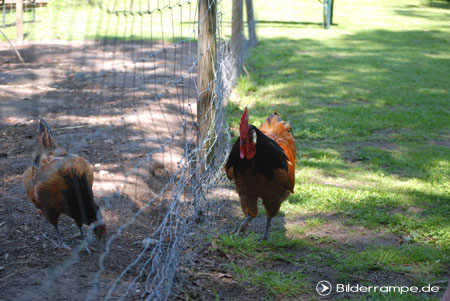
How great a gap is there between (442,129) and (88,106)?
17.3 feet

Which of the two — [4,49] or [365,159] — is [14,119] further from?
[4,49]

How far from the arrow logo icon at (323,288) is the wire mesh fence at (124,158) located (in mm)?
995

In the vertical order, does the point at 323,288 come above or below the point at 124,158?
below

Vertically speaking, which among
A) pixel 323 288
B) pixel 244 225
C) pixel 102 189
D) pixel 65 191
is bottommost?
pixel 323 288

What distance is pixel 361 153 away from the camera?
19.1 ft

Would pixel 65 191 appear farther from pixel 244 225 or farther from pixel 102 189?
pixel 244 225

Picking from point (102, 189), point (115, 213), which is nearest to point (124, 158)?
point (102, 189)

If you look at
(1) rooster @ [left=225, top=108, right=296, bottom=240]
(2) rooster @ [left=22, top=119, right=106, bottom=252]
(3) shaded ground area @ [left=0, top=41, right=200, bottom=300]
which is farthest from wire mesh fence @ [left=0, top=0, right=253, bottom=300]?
(1) rooster @ [left=225, top=108, right=296, bottom=240]

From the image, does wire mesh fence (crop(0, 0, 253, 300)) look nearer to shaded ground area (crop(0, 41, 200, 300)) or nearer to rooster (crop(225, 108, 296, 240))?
shaded ground area (crop(0, 41, 200, 300))

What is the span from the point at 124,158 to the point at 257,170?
2058mm

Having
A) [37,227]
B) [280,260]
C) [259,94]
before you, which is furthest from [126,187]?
[259,94]

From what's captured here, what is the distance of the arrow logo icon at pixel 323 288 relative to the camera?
3164mm

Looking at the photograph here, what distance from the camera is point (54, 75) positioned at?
8523 mm

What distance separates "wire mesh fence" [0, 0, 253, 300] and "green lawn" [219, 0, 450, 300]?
661 millimetres
